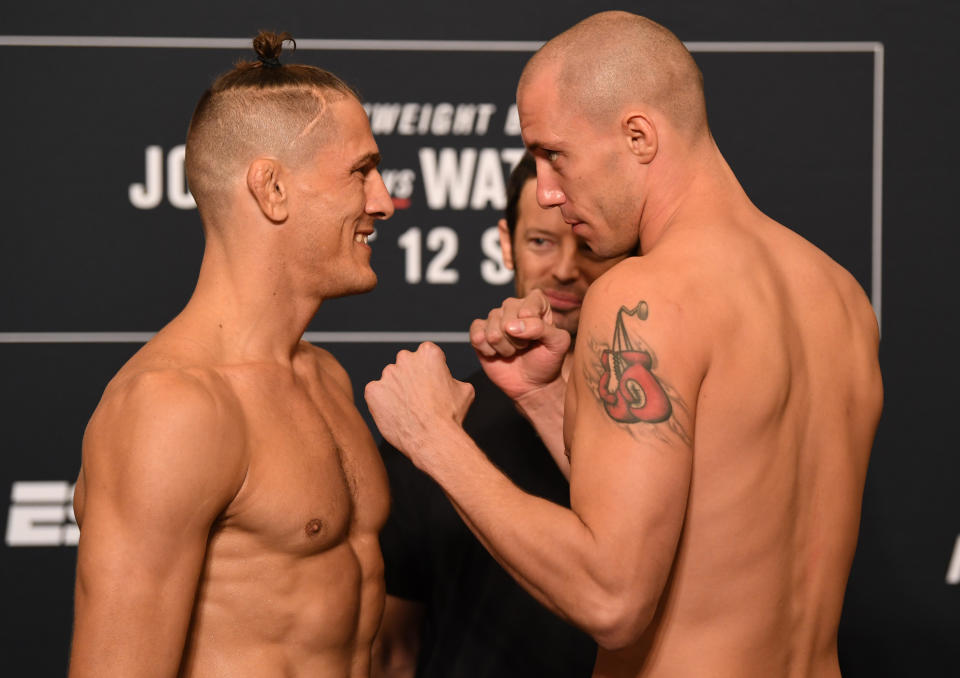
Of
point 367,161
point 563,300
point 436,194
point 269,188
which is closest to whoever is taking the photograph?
point 269,188

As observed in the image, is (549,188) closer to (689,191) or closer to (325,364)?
(689,191)

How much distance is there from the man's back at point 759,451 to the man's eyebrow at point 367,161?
49 centimetres

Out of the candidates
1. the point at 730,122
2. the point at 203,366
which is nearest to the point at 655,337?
the point at 203,366

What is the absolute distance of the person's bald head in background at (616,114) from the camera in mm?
1356

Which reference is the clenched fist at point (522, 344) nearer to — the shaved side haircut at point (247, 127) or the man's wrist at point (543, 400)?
the man's wrist at point (543, 400)

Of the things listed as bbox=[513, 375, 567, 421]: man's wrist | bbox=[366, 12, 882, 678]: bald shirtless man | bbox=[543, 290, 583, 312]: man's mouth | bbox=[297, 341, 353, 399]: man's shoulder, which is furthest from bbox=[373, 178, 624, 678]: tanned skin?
bbox=[366, 12, 882, 678]: bald shirtless man

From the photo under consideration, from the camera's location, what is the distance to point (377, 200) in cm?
154

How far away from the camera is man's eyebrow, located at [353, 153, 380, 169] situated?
1.52 metres

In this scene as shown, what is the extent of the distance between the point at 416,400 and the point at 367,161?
398 mm

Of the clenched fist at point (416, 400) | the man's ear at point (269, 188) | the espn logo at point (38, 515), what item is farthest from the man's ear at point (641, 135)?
the espn logo at point (38, 515)

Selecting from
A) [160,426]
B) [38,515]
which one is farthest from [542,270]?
[38,515]

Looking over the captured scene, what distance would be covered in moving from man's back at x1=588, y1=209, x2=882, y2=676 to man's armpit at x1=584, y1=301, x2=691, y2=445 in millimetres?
24

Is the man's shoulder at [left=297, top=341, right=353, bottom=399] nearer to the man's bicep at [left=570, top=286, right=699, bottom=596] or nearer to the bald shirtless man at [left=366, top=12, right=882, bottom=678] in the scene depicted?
the bald shirtless man at [left=366, top=12, right=882, bottom=678]

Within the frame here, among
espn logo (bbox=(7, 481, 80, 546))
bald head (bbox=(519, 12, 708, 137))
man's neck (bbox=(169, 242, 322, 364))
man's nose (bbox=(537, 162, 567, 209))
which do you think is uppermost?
bald head (bbox=(519, 12, 708, 137))
